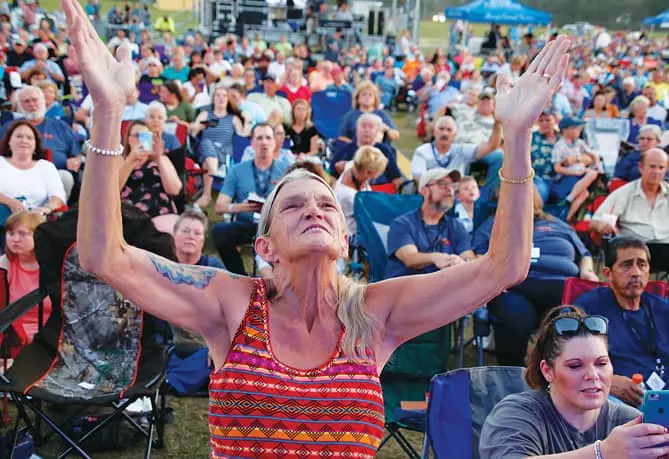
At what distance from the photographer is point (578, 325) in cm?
243

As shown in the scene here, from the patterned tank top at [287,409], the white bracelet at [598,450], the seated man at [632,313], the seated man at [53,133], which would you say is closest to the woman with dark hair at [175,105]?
the seated man at [53,133]

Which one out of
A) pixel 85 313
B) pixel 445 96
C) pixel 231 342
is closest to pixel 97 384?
pixel 85 313

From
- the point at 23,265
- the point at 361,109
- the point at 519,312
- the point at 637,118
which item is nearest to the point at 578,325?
the point at 519,312

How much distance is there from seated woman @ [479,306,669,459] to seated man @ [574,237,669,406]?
135 cm

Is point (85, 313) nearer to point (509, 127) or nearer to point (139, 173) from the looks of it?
point (139, 173)

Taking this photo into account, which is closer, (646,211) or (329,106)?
(646,211)

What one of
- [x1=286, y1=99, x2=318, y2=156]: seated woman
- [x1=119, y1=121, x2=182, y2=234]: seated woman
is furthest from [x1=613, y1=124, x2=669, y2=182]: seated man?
[x1=119, y1=121, x2=182, y2=234]: seated woman

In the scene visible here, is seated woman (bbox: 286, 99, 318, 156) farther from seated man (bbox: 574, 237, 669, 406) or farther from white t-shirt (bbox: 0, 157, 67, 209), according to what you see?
seated man (bbox: 574, 237, 669, 406)

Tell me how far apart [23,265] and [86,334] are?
0.66 m

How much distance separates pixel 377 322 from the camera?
175 cm

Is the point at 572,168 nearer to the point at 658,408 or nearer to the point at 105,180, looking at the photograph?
the point at 658,408

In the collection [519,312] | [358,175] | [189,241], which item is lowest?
[519,312]

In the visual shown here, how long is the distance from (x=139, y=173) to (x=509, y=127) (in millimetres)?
4537

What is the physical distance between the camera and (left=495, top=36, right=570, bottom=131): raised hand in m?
1.57
